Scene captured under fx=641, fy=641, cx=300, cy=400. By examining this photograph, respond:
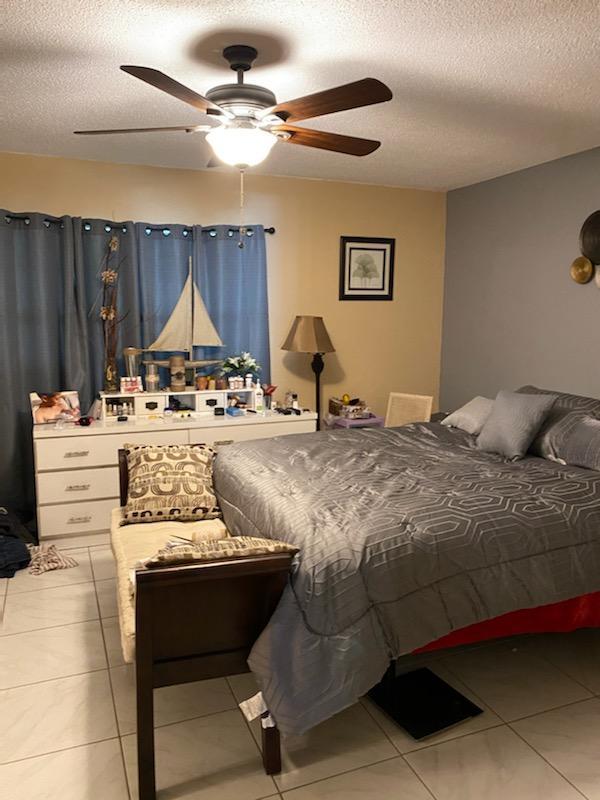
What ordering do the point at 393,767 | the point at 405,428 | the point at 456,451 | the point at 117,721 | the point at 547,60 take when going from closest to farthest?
the point at 393,767 < the point at 117,721 < the point at 547,60 < the point at 456,451 < the point at 405,428

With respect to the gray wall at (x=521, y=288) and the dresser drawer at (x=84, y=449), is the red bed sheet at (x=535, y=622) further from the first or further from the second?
the dresser drawer at (x=84, y=449)

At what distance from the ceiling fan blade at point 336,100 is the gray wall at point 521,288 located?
7.48 feet

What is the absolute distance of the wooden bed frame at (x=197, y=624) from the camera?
1.89m

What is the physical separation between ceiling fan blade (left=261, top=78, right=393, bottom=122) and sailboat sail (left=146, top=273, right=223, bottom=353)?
2.18 meters

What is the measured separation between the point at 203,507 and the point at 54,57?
6.74 ft

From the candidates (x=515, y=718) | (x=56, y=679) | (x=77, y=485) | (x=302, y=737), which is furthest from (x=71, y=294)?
(x=515, y=718)

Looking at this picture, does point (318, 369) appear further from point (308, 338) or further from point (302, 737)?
point (302, 737)

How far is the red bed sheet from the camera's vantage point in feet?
7.63

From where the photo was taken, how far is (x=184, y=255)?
451 cm

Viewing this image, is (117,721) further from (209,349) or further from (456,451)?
(209,349)

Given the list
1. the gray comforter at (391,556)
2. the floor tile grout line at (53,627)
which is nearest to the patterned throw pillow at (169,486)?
the gray comforter at (391,556)

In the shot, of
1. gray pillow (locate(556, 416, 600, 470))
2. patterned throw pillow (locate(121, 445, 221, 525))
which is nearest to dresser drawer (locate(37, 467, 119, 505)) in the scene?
patterned throw pillow (locate(121, 445, 221, 525))

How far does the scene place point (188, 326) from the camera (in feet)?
14.8

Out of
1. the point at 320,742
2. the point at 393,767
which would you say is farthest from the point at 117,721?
the point at 393,767
